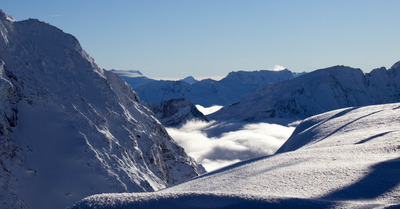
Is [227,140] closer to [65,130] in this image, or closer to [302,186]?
[65,130]

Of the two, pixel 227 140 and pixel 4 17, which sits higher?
pixel 4 17

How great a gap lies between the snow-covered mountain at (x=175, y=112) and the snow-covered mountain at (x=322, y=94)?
85.2 ft

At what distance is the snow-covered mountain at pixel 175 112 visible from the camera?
172 m

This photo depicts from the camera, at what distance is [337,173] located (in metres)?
8.69

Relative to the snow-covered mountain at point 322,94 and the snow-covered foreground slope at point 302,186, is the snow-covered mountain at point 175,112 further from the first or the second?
the snow-covered foreground slope at point 302,186

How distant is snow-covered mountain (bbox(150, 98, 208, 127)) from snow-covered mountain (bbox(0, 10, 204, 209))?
5236 inches

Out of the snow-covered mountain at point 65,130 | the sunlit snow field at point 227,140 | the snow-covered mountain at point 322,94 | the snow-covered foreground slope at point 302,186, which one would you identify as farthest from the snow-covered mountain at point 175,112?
the snow-covered foreground slope at point 302,186

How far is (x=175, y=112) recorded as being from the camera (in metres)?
177

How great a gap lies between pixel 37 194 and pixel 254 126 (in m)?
158

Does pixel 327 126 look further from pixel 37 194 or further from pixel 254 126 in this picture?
pixel 254 126

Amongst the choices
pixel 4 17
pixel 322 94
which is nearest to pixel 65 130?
pixel 4 17

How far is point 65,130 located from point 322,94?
163 m

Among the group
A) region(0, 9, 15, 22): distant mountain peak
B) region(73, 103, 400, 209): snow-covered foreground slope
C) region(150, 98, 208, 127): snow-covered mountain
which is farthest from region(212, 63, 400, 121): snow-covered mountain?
region(73, 103, 400, 209): snow-covered foreground slope

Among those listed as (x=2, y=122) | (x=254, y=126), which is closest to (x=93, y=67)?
(x=2, y=122)
